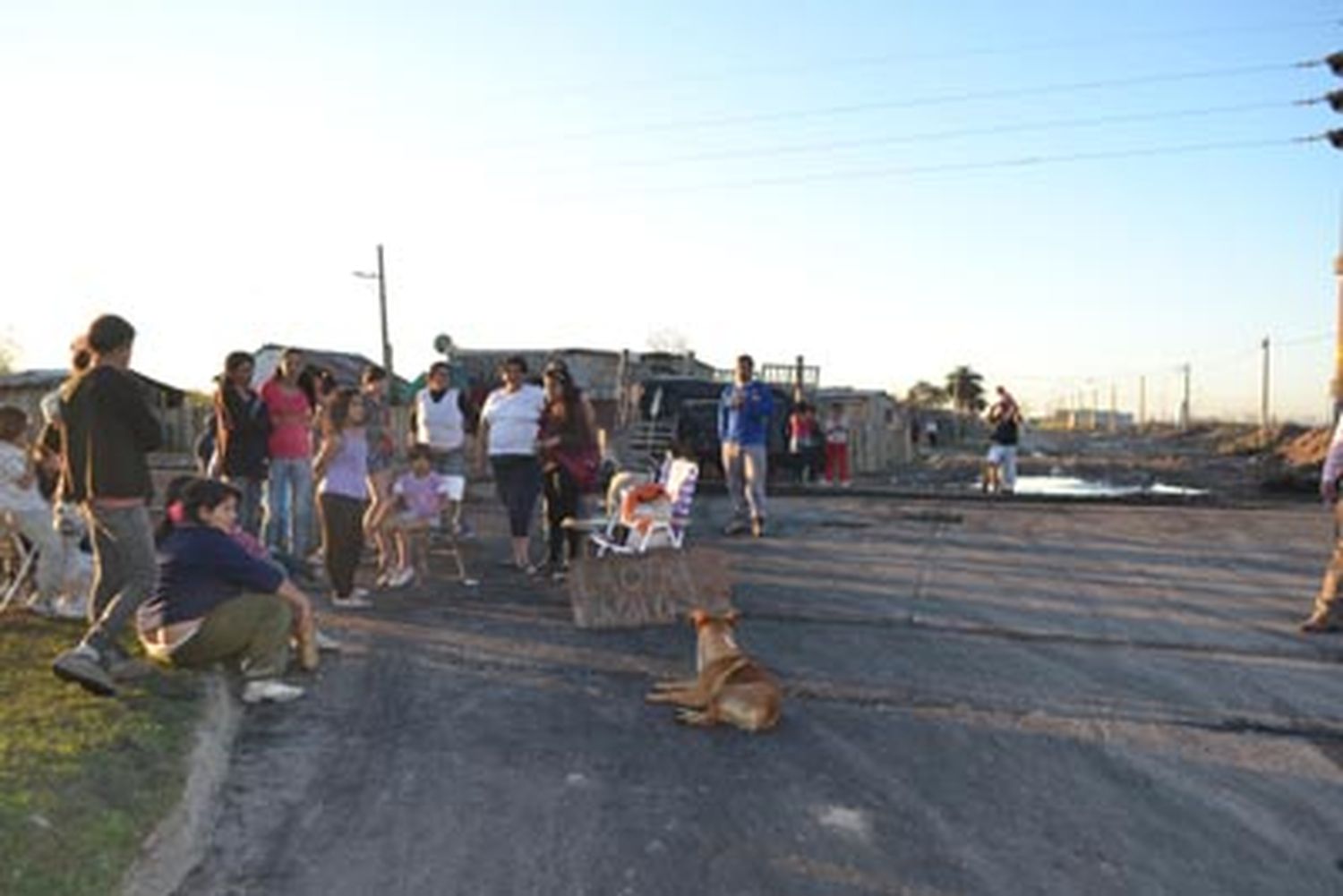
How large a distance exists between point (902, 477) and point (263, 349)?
18.5m

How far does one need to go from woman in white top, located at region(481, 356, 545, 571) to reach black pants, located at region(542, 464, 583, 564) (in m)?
0.18

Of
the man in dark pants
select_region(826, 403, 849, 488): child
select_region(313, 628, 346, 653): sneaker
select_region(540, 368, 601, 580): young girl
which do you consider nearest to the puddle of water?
select_region(826, 403, 849, 488): child

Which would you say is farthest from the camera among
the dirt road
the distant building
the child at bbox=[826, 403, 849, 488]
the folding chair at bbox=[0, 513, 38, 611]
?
the distant building

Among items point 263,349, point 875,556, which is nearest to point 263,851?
point 875,556

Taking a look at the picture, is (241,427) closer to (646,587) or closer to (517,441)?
(517,441)

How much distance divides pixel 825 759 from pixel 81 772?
2.88m

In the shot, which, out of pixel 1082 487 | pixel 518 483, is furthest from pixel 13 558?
pixel 1082 487

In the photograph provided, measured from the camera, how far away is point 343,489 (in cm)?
739

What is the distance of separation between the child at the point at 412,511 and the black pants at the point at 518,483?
47cm

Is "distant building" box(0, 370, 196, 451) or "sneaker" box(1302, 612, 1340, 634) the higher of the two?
"distant building" box(0, 370, 196, 451)

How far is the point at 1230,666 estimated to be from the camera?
6.31 m

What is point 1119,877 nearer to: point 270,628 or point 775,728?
point 775,728

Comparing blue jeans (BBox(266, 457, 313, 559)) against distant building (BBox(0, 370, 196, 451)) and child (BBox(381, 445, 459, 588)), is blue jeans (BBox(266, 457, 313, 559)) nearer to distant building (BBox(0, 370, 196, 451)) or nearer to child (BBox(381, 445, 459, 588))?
child (BBox(381, 445, 459, 588))

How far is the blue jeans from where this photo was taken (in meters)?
8.58
